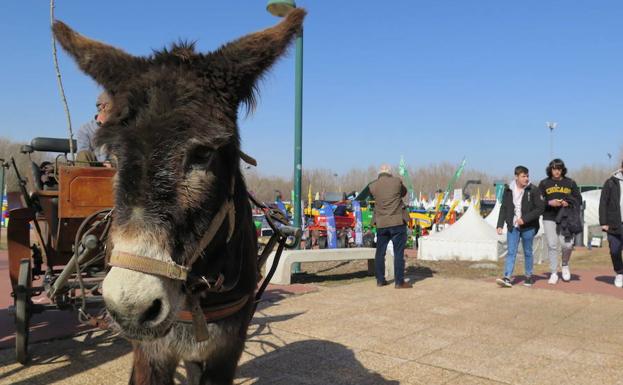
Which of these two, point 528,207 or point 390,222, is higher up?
point 528,207

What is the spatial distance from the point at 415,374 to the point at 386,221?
4.54 meters

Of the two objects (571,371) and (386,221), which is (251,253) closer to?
(571,371)

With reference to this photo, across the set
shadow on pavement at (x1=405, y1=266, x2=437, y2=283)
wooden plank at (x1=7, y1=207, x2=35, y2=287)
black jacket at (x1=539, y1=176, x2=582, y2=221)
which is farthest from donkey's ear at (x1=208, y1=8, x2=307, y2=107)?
black jacket at (x1=539, y1=176, x2=582, y2=221)

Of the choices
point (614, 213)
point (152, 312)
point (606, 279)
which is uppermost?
point (614, 213)

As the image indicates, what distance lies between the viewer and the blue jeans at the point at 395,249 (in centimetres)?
848

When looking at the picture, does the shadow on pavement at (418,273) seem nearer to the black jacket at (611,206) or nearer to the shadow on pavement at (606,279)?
the shadow on pavement at (606,279)

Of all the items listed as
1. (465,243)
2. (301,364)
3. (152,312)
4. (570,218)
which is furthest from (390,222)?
(152,312)

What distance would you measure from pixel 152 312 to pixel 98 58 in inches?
46.8

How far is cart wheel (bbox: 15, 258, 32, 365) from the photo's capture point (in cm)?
429

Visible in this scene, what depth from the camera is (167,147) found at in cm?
170

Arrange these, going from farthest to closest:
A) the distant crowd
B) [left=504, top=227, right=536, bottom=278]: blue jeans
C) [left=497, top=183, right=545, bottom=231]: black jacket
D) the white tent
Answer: the white tent, [left=504, top=227, right=536, bottom=278]: blue jeans, [left=497, top=183, right=545, bottom=231]: black jacket, the distant crowd

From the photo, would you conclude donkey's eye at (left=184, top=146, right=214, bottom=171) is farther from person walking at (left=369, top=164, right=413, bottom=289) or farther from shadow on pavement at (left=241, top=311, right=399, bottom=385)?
person walking at (left=369, top=164, right=413, bottom=289)

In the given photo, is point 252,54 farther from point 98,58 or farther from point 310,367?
point 310,367

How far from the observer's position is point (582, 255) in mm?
14664
